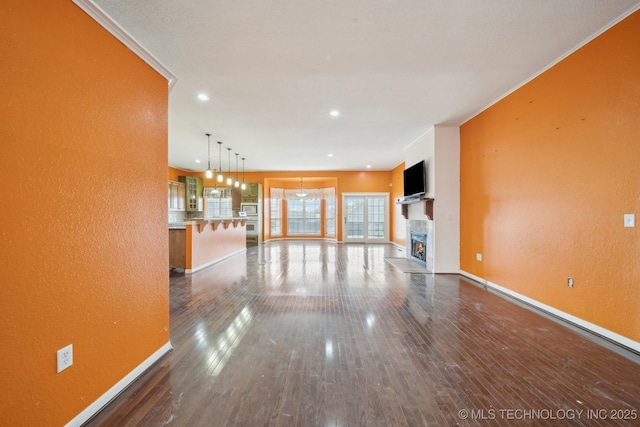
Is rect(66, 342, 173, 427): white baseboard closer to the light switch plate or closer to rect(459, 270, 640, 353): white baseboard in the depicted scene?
rect(459, 270, 640, 353): white baseboard

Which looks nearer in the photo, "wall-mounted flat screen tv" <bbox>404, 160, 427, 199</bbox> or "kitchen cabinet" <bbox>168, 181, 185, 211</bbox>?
"wall-mounted flat screen tv" <bbox>404, 160, 427, 199</bbox>

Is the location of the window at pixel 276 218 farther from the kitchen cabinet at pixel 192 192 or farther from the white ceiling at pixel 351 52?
the white ceiling at pixel 351 52

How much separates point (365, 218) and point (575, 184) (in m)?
7.34

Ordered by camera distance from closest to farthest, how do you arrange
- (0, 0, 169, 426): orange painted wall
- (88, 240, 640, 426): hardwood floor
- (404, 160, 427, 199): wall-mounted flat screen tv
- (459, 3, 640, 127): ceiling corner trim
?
1. (0, 0, 169, 426): orange painted wall
2. (88, 240, 640, 426): hardwood floor
3. (459, 3, 640, 127): ceiling corner trim
4. (404, 160, 427, 199): wall-mounted flat screen tv

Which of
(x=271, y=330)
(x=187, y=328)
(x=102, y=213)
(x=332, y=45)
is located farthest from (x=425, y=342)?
(x=332, y=45)

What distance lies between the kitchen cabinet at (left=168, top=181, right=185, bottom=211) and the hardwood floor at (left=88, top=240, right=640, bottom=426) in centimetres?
602

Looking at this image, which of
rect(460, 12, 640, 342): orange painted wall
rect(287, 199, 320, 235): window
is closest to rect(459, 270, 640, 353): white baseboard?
rect(460, 12, 640, 342): orange painted wall

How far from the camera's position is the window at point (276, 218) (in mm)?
11062

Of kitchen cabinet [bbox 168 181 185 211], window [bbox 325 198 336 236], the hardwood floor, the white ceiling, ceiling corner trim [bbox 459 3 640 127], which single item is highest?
ceiling corner trim [bbox 459 3 640 127]

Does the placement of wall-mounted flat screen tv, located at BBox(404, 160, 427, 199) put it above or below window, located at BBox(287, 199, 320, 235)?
above

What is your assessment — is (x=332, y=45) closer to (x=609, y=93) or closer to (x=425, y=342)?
(x=609, y=93)

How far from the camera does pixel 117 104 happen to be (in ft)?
5.83

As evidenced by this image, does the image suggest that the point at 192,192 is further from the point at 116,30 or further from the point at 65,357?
the point at 65,357

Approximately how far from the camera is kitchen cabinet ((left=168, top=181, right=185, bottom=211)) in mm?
8523
